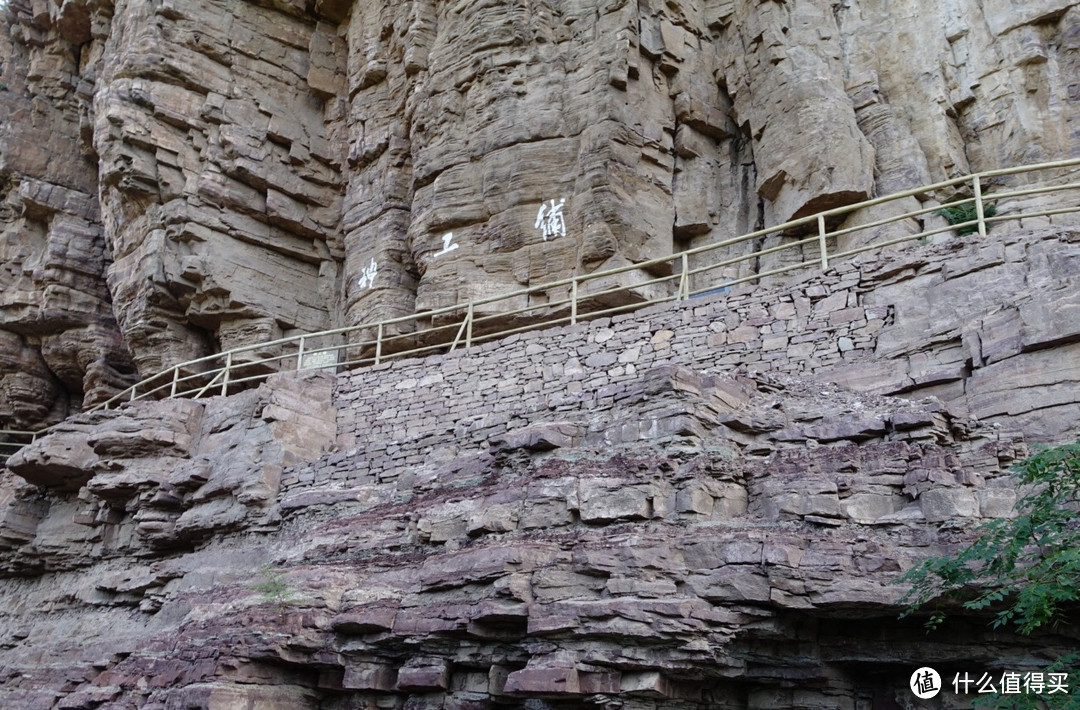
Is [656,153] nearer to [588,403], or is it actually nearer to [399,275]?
[399,275]

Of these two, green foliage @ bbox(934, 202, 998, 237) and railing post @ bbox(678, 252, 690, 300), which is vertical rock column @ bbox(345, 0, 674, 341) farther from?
green foliage @ bbox(934, 202, 998, 237)

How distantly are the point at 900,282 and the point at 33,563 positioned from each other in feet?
47.7

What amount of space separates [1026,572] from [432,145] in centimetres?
1507

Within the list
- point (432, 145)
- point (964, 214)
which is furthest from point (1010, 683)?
point (432, 145)

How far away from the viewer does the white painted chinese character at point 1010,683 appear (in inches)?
254

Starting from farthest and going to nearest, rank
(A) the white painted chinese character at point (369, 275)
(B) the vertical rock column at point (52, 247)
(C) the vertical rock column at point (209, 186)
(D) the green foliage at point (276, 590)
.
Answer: (B) the vertical rock column at point (52, 247)
(C) the vertical rock column at point (209, 186)
(A) the white painted chinese character at point (369, 275)
(D) the green foliage at point (276, 590)

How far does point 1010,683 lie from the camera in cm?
654

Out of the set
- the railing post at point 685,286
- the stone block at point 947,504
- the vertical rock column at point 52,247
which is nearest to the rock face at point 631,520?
the stone block at point 947,504

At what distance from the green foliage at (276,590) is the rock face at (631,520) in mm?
25

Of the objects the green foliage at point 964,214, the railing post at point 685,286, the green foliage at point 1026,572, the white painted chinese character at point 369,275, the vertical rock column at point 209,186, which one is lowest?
the green foliage at point 1026,572

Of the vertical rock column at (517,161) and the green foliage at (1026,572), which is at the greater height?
the vertical rock column at (517,161)

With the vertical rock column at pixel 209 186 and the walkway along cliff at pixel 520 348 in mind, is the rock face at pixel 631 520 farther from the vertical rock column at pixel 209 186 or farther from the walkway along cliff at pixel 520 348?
the vertical rock column at pixel 209 186

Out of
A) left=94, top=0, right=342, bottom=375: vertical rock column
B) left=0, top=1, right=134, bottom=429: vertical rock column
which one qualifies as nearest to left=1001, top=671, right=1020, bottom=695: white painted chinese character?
left=94, top=0, right=342, bottom=375: vertical rock column

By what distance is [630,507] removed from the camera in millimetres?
7961
